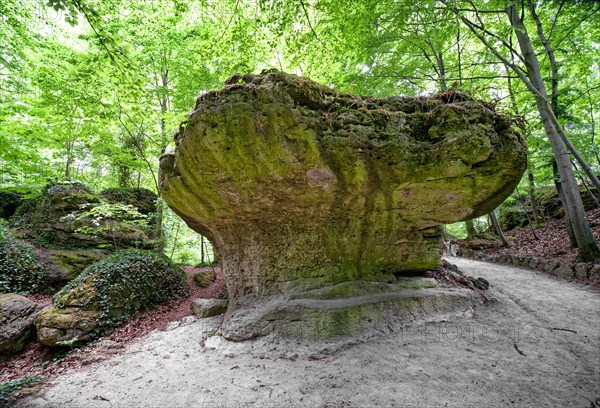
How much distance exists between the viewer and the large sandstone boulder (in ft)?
18.6

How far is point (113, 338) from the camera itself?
6211 mm

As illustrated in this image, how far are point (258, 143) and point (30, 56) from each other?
13.0m

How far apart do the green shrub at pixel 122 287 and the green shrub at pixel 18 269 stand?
2.86 metres

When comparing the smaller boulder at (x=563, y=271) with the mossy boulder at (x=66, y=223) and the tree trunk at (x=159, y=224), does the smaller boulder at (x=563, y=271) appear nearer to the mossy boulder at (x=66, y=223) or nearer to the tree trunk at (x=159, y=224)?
the mossy boulder at (x=66, y=223)

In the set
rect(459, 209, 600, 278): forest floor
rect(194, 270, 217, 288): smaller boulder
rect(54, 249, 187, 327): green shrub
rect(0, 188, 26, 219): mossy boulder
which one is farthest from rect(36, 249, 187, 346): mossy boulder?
rect(459, 209, 600, 278): forest floor

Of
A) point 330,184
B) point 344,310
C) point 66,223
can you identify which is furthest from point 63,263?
point 330,184

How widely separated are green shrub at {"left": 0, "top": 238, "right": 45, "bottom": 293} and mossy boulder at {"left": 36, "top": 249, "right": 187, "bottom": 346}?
287 cm

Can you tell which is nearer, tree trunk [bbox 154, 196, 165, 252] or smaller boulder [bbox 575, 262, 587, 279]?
smaller boulder [bbox 575, 262, 587, 279]

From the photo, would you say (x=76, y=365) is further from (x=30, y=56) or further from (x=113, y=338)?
(x=30, y=56)

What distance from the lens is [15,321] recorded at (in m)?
5.99

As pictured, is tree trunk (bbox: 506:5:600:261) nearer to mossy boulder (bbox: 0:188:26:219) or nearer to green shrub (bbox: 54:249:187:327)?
green shrub (bbox: 54:249:187:327)

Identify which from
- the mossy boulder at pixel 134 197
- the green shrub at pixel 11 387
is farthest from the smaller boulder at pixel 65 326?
the mossy boulder at pixel 134 197

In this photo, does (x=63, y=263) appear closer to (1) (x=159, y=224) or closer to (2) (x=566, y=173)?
(1) (x=159, y=224)

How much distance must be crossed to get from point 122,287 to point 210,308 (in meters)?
2.66
